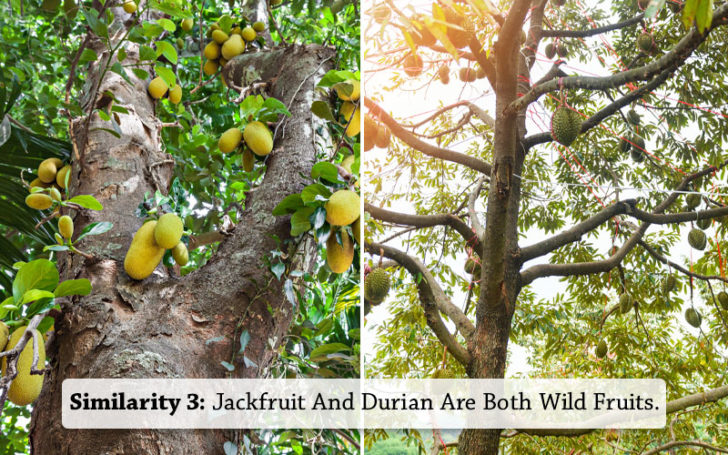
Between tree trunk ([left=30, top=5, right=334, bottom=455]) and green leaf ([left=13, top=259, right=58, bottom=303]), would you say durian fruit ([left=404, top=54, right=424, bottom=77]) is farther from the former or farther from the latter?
green leaf ([left=13, top=259, right=58, bottom=303])

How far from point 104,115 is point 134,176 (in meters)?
0.09

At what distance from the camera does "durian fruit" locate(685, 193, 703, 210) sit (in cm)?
76

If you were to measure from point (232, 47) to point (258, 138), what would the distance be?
1.15 feet

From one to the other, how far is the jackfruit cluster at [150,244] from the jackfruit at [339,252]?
17 centimetres

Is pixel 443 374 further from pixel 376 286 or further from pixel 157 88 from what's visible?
pixel 157 88

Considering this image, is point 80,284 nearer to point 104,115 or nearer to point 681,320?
point 104,115

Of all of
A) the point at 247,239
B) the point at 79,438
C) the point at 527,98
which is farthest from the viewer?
the point at 527,98

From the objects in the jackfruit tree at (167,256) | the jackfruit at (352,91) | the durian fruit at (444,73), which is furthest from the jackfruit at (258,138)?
the durian fruit at (444,73)

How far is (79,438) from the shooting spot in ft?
→ 1.55

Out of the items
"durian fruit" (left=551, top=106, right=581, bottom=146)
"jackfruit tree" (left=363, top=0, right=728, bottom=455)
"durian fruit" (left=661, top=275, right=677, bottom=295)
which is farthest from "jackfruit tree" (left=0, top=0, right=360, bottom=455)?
"durian fruit" (left=661, top=275, right=677, bottom=295)

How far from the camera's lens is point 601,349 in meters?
0.78

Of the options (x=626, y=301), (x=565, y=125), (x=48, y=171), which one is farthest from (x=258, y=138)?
(x=626, y=301)

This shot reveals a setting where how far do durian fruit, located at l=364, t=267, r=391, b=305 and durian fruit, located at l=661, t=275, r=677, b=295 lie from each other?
387 millimetres

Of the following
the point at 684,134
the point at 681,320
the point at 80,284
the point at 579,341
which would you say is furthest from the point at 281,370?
the point at 684,134
